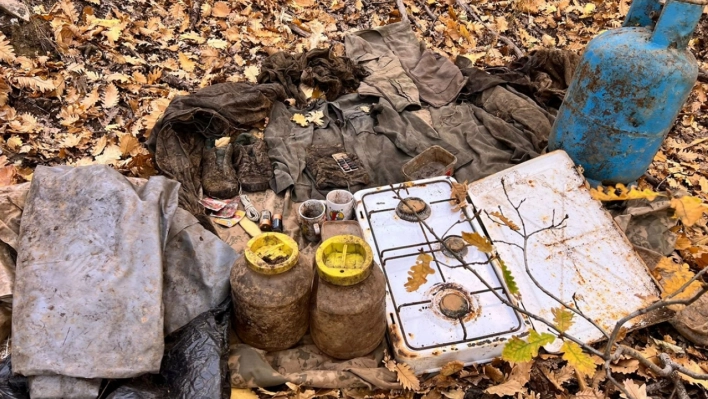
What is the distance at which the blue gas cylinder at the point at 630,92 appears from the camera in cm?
311

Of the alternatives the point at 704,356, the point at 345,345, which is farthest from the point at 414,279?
the point at 704,356

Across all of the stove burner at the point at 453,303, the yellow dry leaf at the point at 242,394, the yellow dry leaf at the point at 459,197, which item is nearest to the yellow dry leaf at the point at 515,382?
the stove burner at the point at 453,303

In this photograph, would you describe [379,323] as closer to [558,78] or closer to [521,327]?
[521,327]

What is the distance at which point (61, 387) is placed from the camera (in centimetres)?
203

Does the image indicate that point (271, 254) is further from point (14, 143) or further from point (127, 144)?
point (14, 143)

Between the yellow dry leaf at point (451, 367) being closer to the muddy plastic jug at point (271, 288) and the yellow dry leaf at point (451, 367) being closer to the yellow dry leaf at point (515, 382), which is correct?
the yellow dry leaf at point (515, 382)

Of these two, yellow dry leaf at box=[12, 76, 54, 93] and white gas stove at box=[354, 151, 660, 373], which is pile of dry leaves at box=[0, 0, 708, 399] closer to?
yellow dry leaf at box=[12, 76, 54, 93]

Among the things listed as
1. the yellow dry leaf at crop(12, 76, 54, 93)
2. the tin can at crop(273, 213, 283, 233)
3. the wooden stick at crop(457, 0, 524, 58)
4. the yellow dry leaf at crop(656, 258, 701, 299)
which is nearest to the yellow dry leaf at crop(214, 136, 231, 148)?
the tin can at crop(273, 213, 283, 233)

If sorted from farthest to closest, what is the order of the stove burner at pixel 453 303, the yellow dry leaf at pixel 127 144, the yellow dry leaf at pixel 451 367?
the yellow dry leaf at pixel 127 144
the stove burner at pixel 453 303
the yellow dry leaf at pixel 451 367

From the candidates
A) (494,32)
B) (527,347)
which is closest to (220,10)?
(494,32)

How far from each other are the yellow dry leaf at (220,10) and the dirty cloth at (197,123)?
1.78 m

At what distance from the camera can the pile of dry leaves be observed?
271cm

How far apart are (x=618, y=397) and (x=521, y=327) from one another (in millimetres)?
669

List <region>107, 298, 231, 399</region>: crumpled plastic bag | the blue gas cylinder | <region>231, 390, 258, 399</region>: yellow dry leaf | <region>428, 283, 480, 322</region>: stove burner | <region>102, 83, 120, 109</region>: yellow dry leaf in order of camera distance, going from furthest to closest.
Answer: <region>102, 83, 120, 109</region>: yellow dry leaf, the blue gas cylinder, <region>428, 283, 480, 322</region>: stove burner, <region>231, 390, 258, 399</region>: yellow dry leaf, <region>107, 298, 231, 399</region>: crumpled plastic bag
